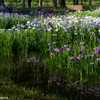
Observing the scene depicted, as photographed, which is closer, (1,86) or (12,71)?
(1,86)

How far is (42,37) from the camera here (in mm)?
6262

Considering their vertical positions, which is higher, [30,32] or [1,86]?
[30,32]

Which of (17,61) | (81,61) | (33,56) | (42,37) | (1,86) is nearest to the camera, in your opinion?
(1,86)

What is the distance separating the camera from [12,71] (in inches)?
158

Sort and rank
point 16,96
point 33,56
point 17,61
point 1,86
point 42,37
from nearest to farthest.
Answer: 1. point 16,96
2. point 1,86
3. point 17,61
4. point 33,56
5. point 42,37

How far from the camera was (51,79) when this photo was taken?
3.58 metres

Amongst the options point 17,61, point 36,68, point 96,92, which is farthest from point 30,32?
point 96,92

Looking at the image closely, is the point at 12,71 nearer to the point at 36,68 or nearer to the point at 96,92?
the point at 36,68

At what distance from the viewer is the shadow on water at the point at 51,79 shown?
3.01 metres

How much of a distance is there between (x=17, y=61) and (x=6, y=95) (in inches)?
77.2

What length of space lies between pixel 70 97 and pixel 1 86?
47.9 inches

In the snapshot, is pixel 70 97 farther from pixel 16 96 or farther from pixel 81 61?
pixel 81 61

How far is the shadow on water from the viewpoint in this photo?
301 cm

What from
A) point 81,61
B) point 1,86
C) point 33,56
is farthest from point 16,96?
point 33,56
